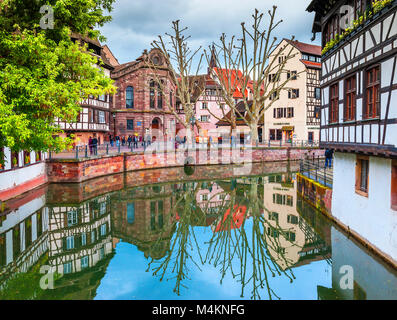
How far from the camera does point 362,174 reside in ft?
35.0

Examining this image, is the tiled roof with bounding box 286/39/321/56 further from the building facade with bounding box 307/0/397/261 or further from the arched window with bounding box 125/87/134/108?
the building facade with bounding box 307/0/397/261

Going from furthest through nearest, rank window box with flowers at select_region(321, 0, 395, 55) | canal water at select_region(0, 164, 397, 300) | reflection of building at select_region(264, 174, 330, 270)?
reflection of building at select_region(264, 174, 330, 270) → window box with flowers at select_region(321, 0, 395, 55) → canal water at select_region(0, 164, 397, 300)

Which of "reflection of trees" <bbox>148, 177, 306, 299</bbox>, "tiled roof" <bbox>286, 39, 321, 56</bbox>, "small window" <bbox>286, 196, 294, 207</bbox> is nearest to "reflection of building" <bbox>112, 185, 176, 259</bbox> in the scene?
"reflection of trees" <bbox>148, 177, 306, 299</bbox>

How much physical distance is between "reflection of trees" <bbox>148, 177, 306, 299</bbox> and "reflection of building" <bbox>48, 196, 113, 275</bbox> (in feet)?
6.92

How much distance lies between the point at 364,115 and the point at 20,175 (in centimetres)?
1644

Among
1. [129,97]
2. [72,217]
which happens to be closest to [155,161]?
[72,217]

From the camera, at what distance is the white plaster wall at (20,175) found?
16.1 metres

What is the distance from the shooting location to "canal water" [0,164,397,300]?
313 inches

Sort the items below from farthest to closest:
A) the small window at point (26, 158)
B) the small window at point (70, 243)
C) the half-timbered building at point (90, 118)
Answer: the half-timbered building at point (90, 118) < the small window at point (26, 158) < the small window at point (70, 243)

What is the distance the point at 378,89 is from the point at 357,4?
3.43 metres

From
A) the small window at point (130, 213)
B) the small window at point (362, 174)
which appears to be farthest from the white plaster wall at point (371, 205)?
the small window at point (130, 213)

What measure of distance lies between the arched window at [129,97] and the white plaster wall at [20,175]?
24293 mm

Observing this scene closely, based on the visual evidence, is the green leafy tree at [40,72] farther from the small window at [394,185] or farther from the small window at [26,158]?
the small window at [394,185]

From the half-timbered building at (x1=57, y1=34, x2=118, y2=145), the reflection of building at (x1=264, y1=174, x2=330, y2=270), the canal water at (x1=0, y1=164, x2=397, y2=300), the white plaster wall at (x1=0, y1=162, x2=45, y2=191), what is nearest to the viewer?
Result: the canal water at (x1=0, y1=164, x2=397, y2=300)
